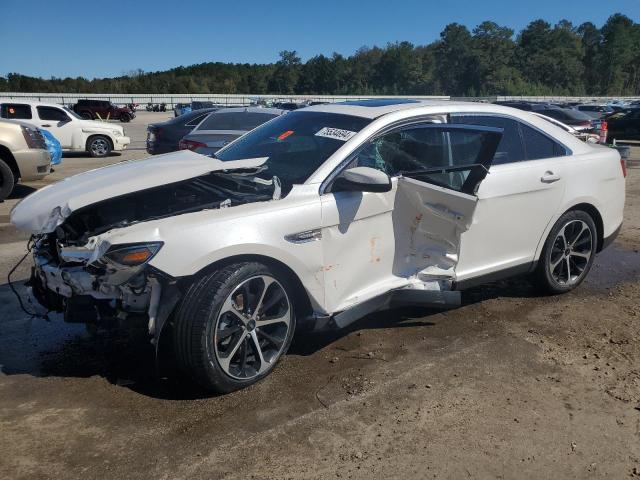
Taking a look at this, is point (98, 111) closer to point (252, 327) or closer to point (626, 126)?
point (626, 126)

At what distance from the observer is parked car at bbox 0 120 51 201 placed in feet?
31.4

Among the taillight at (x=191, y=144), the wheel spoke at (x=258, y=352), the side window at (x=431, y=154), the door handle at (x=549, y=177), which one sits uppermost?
the side window at (x=431, y=154)

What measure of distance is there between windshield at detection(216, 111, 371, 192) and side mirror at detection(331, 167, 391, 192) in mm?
314

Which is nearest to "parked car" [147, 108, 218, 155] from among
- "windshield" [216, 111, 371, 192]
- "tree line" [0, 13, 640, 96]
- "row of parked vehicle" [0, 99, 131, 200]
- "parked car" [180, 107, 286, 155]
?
"parked car" [180, 107, 286, 155]

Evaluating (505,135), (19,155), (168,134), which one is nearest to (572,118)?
(168,134)

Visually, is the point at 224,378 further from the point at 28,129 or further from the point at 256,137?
the point at 28,129

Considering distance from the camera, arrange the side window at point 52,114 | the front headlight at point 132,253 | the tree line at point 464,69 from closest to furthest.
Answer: the front headlight at point 132,253 < the side window at point 52,114 < the tree line at point 464,69

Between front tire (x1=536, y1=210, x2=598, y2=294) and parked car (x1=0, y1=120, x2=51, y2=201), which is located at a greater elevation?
parked car (x1=0, y1=120, x2=51, y2=201)

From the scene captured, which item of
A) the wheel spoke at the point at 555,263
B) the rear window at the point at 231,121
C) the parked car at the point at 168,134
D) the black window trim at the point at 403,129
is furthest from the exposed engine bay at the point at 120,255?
the parked car at the point at 168,134

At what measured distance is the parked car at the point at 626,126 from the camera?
22.8m

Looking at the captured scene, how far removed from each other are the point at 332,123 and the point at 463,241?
134cm

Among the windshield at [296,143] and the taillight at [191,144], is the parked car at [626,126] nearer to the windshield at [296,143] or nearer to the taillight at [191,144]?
the taillight at [191,144]

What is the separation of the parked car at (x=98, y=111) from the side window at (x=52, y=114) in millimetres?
24368

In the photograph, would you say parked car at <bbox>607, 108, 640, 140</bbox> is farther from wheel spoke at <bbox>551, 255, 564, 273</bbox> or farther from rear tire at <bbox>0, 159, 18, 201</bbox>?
rear tire at <bbox>0, 159, 18, 201</bbox>
